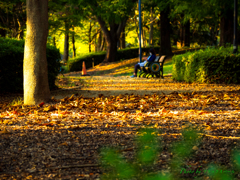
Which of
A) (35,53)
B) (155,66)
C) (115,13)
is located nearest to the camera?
(35,53)

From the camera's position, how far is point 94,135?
463cm

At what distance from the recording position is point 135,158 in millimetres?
3670

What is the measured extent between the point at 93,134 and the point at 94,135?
62 mm

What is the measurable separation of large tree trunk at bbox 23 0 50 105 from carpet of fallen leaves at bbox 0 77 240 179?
578 millimetres

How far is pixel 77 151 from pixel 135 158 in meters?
0.74

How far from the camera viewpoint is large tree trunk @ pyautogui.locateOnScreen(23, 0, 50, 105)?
8.09m

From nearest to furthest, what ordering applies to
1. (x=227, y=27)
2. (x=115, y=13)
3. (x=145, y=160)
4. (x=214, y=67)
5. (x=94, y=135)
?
(x=145, y=160) < (x=94, y=135) < (x=214, y=67) < (x=227, y=27) < (x=115, y=13)

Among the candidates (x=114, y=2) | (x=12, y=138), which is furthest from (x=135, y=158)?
(x=114, y=2)

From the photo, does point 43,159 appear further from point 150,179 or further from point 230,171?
point 230,171

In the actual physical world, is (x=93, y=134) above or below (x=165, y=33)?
below

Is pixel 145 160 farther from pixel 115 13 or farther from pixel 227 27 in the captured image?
pixel 115 13

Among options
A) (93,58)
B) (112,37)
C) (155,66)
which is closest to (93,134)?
(155,66)

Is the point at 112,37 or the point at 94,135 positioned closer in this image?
the point at 94,135

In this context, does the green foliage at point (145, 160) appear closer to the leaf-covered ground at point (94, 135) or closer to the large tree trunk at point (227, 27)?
the leaf-covered ground at point (94, 135)
